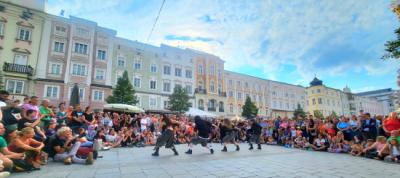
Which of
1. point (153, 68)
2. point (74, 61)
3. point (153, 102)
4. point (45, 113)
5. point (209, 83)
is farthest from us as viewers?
point (209, 83)

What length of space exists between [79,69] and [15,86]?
22.6 ft

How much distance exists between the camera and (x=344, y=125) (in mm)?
11203

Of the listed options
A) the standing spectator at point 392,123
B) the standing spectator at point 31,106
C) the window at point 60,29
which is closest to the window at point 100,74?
the window at point 60,29

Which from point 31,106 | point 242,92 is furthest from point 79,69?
point 242,92

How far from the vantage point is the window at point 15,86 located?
2366cm

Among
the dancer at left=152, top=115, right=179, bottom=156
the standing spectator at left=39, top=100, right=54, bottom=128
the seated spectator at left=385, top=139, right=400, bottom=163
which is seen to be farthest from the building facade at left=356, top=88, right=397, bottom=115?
the standing spectator at left=39, top=100, right=54, bottom=128

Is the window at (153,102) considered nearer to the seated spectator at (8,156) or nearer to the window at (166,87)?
the window at (166,87)

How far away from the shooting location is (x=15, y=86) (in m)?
24.0

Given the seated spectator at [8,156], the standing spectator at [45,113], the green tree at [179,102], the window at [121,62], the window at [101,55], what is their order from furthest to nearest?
the window at [121,62] < the green tree at [179,102] < the window at [101,55] < the standing spectator at [45,113] < the seated spectator at [8,156]

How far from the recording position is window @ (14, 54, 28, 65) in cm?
2483

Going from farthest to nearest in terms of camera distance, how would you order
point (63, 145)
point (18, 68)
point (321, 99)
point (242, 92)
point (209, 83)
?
point (321, 99) < point (242, 92) < point (209, 83) < point (18, 68) < point (63, 145)

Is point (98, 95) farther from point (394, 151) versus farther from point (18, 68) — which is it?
point (394, 151)

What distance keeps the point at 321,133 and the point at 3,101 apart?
45.4 ft

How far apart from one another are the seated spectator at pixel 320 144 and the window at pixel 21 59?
99.7 ft
